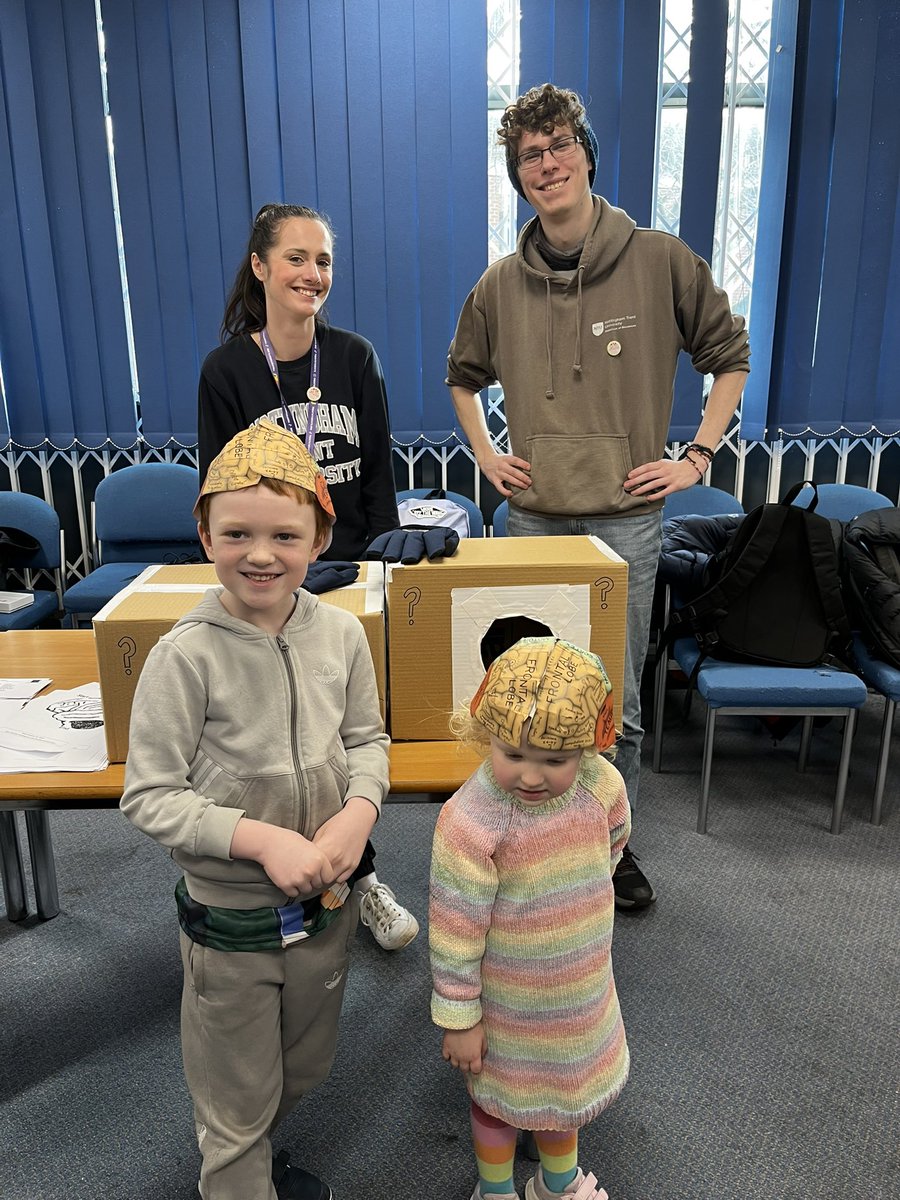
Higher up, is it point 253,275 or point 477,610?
point 253,275

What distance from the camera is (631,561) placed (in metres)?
1.92

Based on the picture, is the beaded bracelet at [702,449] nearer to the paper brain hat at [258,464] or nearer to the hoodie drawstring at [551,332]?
the hoodie drawstring at [551,332]

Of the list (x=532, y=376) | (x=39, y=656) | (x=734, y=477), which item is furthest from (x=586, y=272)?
(x=734, y=477)

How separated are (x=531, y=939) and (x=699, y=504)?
97.0 inches

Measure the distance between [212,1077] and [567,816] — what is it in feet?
1.87

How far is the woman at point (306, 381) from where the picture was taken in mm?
1733

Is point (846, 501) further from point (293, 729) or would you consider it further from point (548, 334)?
point (293, 729)

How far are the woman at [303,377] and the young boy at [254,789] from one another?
0.69m

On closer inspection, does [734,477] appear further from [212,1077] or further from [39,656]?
[212,1077]

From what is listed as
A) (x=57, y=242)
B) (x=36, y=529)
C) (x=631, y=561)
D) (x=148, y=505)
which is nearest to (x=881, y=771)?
(x=631, y=561)

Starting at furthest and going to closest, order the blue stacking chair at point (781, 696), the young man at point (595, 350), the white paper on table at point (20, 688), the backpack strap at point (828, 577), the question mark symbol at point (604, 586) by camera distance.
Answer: the backpack strap at point (828, 577) < the blue stacking chair at point (781, 696) < the young man at point (595, 350) < the white paper on table at point (20, 688) < the question mark symbol at point (604, 586)

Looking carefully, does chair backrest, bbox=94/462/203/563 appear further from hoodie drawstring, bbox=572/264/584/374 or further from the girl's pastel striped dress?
the girl's pastel striped dress

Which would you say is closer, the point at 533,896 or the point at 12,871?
the point at 533,896

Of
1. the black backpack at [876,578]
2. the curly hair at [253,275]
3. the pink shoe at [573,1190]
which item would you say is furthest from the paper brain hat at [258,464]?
the black backpack at [876,578]
